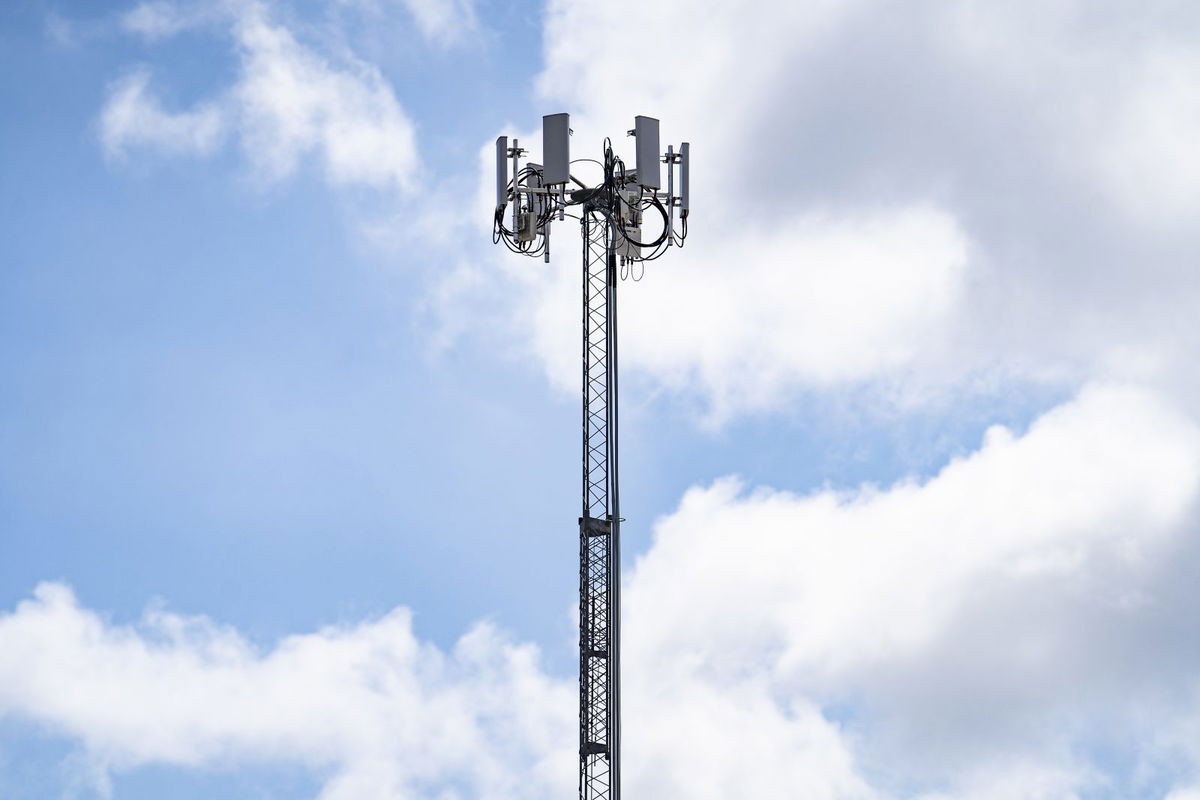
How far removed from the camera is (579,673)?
3718 inches

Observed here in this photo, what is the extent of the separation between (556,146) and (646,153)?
3.13 m

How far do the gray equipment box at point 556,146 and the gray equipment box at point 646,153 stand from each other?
2427 millimetres

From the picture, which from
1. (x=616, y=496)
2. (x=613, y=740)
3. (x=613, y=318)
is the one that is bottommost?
(x=613, y=740)

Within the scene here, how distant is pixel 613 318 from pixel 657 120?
7049mm

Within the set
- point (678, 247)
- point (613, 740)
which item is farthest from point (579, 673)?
point (678, 247)

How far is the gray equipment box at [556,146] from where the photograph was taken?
95.9m

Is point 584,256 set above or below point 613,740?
above

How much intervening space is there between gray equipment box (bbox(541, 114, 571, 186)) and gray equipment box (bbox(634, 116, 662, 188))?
2427 millimetres

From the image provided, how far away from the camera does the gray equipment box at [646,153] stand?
95.9 metres

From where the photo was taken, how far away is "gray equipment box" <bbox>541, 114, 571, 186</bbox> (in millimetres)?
95875

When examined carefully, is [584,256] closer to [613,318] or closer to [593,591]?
[613,318]

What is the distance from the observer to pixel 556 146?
95.9 meters

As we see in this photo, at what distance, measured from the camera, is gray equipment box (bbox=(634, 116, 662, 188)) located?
95.9 metres

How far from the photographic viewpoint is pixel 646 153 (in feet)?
315
